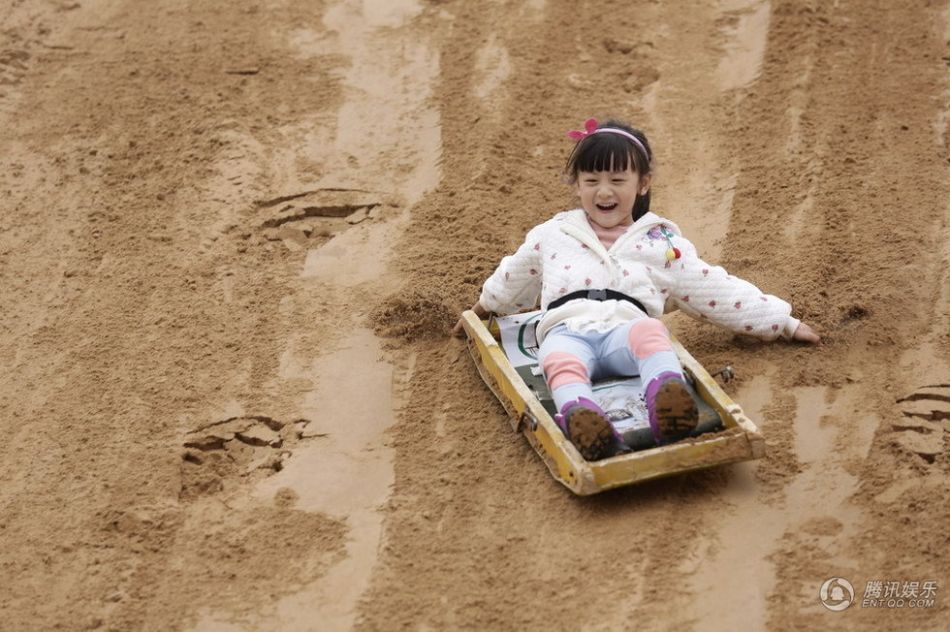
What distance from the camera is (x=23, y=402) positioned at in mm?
5598

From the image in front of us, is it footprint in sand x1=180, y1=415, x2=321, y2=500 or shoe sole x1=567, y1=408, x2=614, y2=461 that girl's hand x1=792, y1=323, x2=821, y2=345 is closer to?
shoe sole x1=567, y1=408, x2=614, y2=461

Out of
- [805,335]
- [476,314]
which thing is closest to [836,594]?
[805,335]

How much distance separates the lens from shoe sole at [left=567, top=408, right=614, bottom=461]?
14.9ft

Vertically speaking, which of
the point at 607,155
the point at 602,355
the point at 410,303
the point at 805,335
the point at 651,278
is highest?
the point at 607,155

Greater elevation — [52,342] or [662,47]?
[662,47]

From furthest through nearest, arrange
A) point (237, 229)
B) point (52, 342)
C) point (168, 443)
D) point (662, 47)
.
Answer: point (662, 47) < point (237, 229) < point (52, 342) < point (168, 443)

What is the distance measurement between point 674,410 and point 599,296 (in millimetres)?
857

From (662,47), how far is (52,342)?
3.99 meters

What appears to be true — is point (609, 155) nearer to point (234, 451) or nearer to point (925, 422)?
point (925, 422)

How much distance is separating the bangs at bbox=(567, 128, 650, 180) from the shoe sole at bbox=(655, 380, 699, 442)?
1.16 meters

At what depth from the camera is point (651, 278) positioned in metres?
5.39

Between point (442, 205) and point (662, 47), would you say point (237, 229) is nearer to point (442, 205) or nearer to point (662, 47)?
point (442, 205)

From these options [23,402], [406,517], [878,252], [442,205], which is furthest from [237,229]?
[878,252]

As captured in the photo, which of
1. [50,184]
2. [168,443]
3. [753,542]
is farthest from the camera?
[50,184]
